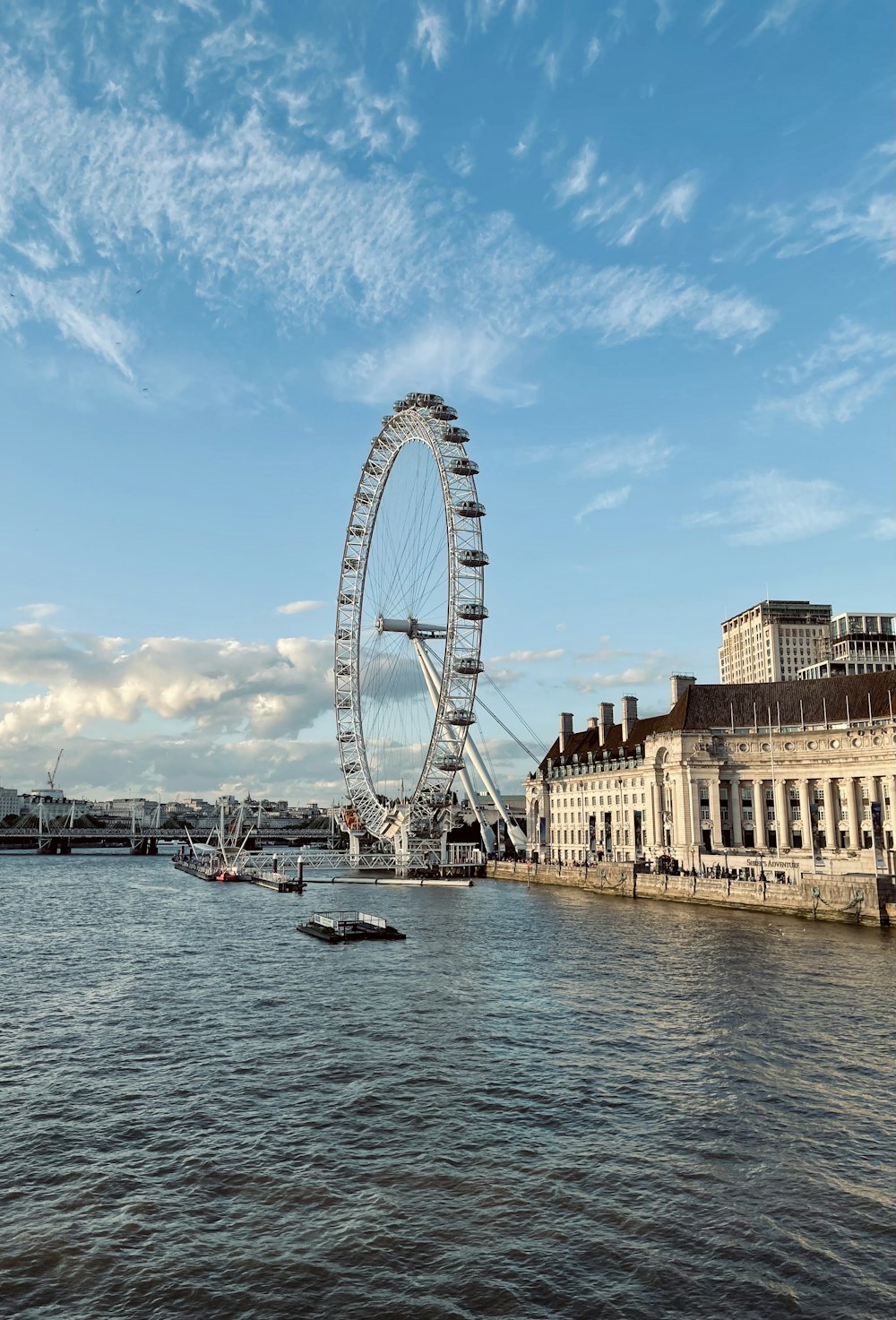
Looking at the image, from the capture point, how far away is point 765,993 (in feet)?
128

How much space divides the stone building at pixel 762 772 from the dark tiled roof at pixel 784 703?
0.38ft

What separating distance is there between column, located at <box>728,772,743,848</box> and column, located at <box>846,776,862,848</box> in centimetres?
1176

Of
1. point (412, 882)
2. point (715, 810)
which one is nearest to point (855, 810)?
point (715, 810)

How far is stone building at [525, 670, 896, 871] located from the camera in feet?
329

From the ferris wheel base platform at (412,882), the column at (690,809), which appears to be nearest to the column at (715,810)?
the column at (690,809)

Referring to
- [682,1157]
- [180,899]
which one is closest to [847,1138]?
[682,1157]

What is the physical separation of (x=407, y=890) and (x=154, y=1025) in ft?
242

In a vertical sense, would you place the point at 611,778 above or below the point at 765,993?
above

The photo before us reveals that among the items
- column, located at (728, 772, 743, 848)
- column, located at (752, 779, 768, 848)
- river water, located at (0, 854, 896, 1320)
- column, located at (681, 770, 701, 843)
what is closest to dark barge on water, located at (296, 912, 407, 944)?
river water, located at (0, 854, 896, 1320)

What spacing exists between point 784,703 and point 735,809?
541 inches

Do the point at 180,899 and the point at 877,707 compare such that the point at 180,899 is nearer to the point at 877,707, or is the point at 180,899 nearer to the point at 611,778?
the point at 611,778

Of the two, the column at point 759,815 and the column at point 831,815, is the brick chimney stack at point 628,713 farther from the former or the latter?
the column at point 831,815

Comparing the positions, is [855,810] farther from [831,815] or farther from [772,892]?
[772,892]

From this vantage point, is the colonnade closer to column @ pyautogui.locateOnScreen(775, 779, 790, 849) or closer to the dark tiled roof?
column @ pyautogui.locateOnScreen(775, 779, 790, 849)
